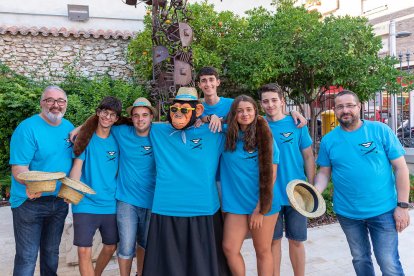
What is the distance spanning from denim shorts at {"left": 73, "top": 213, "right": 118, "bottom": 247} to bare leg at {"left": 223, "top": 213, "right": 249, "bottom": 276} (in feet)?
3.18

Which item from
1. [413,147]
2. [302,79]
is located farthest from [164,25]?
[413,147]

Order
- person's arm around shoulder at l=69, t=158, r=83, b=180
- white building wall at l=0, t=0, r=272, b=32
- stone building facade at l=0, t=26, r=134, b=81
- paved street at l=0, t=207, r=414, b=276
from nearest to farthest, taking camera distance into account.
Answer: person's arm around shoulder at l=69, t=158, r=83, b=180
paved street at l=0, t=207, r=414, b=276
stone building facade at l=0, t=26, r=134, b=81
white building wall at l=0, t=0, r=272, b=32

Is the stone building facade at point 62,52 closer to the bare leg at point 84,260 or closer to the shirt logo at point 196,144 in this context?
the bare leg at point 84,260

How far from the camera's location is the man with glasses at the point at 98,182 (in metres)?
3.24

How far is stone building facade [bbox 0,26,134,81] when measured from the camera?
392 inches

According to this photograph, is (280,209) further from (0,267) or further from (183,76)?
(0,267)

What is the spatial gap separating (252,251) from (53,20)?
29.0 feet

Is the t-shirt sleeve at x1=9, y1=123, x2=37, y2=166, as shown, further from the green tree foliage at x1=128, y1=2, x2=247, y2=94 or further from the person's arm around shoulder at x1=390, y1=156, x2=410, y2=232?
the green tree foliage at x1=128, y1=2, x2=247, y2=94

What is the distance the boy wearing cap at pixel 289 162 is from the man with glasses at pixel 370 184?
1.15 feet

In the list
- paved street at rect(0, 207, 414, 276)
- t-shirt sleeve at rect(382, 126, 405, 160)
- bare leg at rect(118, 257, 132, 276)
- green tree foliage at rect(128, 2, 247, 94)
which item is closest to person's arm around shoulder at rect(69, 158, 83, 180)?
bare leg at rect(118, 257, 132, 276)

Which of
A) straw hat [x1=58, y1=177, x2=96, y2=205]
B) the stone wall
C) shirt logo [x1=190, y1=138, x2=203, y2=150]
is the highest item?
the stone wall

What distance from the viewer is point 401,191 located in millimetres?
3070

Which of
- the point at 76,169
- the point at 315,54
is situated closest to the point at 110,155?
the point at 76,169

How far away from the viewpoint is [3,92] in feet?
29.5
